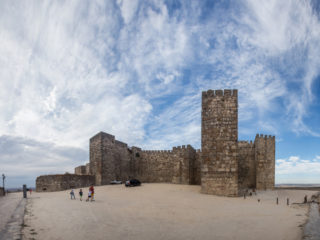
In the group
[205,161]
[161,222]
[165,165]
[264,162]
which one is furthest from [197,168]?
[161,222]

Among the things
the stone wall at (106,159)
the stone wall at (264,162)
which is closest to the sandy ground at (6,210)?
the stone wall at (106,159)

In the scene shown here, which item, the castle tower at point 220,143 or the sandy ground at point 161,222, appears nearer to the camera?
the sandy ground at point 161,222

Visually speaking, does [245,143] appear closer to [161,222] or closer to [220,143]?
[220,143]

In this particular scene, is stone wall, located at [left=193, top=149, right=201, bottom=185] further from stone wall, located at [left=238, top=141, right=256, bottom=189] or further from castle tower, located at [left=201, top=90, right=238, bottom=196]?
castle tower, located at [left=201, top=90, right=238, bottom=196]

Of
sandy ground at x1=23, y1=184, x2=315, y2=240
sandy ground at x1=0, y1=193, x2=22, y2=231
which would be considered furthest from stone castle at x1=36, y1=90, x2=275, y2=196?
sandy ground at x1=0, y1=193, x2=22, y2=231

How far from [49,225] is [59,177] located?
15.2 m

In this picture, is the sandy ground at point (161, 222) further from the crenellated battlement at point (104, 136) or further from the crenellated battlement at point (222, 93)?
the crenellated battlement at point (104, 136)

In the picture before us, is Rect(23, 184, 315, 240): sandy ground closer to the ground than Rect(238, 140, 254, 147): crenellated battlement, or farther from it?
closer to the ground

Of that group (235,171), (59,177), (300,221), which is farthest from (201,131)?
(59,177)

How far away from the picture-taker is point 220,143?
1917 centimetres

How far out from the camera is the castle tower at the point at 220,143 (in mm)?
18797

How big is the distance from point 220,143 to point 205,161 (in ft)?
6.06

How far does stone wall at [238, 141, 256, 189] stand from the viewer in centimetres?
2684

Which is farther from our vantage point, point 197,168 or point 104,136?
point 197,168
